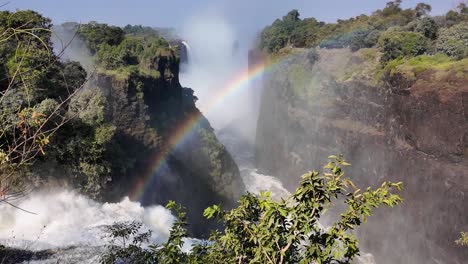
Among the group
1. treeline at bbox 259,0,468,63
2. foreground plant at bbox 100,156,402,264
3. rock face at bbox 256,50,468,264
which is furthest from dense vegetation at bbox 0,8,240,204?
treeline at bbox 259,0,468,63

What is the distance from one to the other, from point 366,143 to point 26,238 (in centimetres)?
2575

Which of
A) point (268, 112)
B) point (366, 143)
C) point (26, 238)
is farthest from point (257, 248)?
point (268, 112)

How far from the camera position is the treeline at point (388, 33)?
33.2 m

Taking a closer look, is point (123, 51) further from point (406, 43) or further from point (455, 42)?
point (455, 42)

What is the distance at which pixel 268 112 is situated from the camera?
5712 cm

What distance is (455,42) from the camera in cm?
3077

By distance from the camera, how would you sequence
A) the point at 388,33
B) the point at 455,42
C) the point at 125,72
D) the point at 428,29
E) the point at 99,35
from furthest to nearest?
the point at 99,35
the point at 388,33
the point at 428,29
the point at 125,72
the point at 455,42

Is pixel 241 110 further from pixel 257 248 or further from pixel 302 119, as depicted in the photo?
pixel 257 248

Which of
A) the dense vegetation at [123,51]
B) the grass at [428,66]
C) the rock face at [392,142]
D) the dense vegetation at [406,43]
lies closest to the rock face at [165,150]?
the dense vegetation at [123,51]

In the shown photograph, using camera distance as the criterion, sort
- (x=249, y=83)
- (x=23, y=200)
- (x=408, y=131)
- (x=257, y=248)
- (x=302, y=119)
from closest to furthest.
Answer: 1. (x=257, y=248)
2. (x=23, y=200)
3. (x=408, y=131)
4. (x=302, y=119)
5. (x=249, y=83)

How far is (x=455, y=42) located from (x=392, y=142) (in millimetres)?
9049

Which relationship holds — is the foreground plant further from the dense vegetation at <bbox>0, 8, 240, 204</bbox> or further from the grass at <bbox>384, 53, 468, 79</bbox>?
the grass at <bbox>384, 53, 468, 79</bbox>

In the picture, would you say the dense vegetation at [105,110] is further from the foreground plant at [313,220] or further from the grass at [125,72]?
the foreground plant at [313,220]

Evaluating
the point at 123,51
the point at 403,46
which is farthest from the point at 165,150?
the point at 403,46
